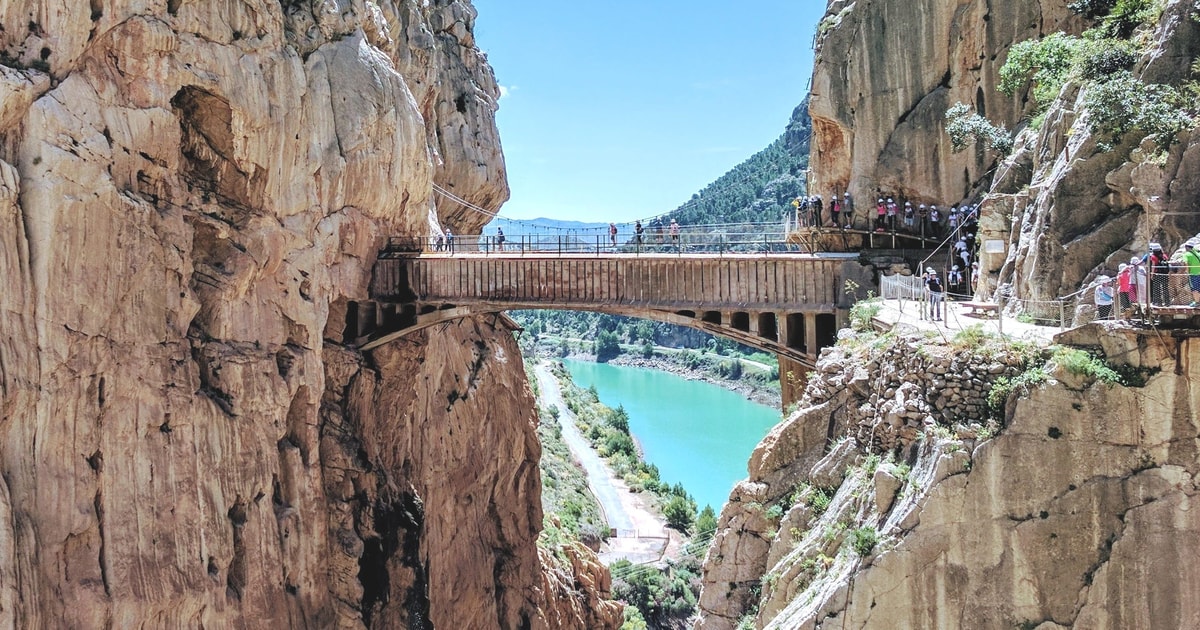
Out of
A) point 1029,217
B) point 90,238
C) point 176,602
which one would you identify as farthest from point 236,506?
point 1029,217

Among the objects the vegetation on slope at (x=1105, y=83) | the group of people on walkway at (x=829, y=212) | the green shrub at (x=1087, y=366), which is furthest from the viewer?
the group of people on walkway at (x=829, y=212)

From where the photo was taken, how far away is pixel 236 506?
776 inches

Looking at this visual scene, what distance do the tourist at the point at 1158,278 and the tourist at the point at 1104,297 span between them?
1.72 ft

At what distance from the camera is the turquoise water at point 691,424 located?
76.9 m

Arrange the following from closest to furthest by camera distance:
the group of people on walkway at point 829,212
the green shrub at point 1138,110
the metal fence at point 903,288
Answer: the green shrub at point 1138,110, the metal fence at point 903,288, the group of people on walkway at point 829,212

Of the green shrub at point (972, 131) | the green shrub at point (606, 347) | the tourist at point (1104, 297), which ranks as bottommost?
the green shrub at point (606, 347)

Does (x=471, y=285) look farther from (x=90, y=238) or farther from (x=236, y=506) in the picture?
(x=90, y=238)

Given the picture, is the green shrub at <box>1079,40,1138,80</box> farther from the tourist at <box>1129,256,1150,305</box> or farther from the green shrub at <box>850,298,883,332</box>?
the tourist at <box>1129,256,1150,305</box>

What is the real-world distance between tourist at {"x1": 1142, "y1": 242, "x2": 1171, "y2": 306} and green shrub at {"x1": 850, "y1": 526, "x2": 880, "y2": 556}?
12.4ft

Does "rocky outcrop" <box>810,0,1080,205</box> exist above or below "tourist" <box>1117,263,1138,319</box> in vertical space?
above

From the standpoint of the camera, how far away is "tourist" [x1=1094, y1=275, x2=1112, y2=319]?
33.4 ft

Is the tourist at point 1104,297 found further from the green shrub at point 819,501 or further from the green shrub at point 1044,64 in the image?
the green shrub at point 1044,64

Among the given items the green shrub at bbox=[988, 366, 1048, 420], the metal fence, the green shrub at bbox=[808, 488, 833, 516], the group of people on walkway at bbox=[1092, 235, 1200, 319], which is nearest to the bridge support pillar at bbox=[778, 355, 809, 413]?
the metal fence

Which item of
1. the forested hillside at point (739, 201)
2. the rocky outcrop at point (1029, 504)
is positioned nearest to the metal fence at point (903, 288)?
the rocky outcrop at point (1029, 504)
